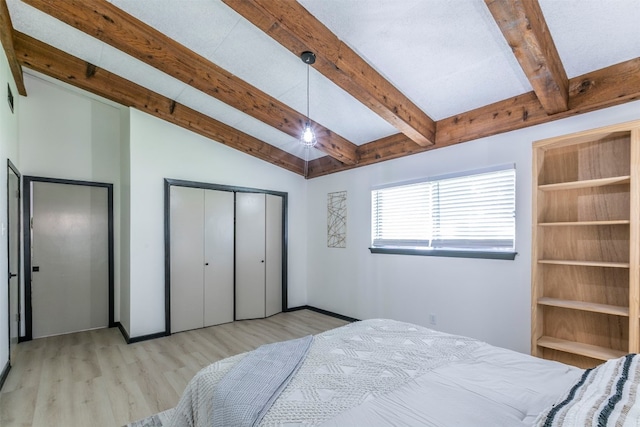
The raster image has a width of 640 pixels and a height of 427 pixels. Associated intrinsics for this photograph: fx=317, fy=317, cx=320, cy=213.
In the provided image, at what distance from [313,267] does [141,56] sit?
3724 mm

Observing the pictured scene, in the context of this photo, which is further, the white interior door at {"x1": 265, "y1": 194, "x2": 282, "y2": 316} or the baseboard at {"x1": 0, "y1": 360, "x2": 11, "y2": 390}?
the white interior door at {"x1": 265, "y1": 194, "x2": 282, "y2": 316}

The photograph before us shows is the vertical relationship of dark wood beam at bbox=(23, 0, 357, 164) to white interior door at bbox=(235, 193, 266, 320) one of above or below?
above

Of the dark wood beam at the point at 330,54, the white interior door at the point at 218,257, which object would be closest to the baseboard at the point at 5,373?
the white interior door at the point at 218,257

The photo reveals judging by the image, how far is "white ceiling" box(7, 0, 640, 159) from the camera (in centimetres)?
206

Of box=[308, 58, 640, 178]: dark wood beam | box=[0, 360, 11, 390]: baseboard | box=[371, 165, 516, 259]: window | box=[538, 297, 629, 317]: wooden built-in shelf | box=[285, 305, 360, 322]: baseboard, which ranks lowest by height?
box=[285, 305, 360, 322]: baseboard

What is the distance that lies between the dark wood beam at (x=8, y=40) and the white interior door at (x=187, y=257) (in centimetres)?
189

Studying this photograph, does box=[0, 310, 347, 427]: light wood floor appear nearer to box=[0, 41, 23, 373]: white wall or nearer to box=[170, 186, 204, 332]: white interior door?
box=[170, 186, 204, 332]: white interior door

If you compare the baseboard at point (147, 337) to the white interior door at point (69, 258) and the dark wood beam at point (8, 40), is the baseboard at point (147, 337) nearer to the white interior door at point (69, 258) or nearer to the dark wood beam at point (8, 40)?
the white interior door at point (69, 258)

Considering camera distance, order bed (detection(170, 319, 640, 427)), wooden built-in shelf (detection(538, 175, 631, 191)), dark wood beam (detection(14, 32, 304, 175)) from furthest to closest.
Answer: dark wood beam (detection(14, 32, 304, 175)), wooden built-in shelf (detection(538, 175, 631, 191)), bed (detection(170, 319, 640, 427))

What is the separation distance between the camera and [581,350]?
2307mm

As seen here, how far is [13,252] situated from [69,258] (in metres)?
0.98

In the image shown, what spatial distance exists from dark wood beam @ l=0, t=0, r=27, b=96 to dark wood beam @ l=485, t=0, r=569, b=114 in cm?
354

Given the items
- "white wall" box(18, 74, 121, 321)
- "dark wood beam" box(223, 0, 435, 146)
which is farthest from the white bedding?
"white wall" box(18, 74, 121, 321)

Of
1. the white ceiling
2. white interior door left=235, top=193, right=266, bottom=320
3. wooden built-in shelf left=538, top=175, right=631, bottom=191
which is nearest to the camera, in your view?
the white ceiling
